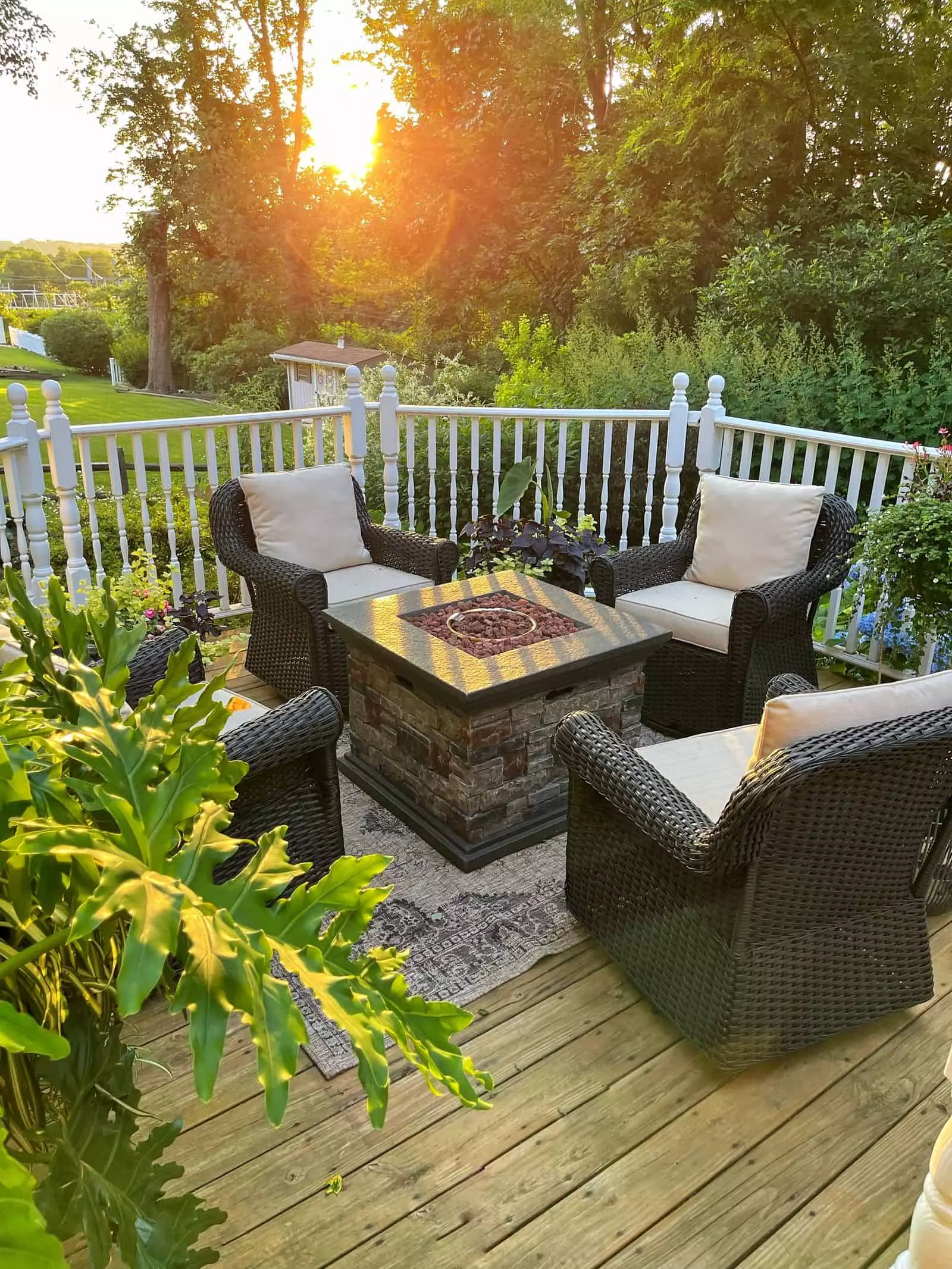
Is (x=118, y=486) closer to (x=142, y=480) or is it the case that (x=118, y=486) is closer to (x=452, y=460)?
(x=142, y=480)

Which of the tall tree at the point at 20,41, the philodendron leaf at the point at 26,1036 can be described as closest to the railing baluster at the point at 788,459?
the philodendron leaf at the point at 26,1036

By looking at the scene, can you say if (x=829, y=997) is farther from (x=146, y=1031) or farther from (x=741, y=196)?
(x=741, y=196)

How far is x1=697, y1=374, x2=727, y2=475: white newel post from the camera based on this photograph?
437cm

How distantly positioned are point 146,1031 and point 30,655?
1281 millimetres

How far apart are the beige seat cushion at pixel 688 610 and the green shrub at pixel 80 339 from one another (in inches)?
960

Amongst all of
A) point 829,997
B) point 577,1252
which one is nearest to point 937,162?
point 829,997

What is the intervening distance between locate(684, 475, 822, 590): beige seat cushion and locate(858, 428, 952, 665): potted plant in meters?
0.24

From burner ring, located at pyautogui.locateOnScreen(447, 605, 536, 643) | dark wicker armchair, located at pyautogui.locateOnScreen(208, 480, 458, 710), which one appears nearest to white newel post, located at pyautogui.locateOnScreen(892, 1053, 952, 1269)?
burner ring, located at pyautogui.locateOnScreen(447, 605, 536, 643)

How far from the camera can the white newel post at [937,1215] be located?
1240mm

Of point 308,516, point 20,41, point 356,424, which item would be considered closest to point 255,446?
point 356,424

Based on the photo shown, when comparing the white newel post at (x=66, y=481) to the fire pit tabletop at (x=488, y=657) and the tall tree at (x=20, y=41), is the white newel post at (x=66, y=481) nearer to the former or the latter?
the fire pit tabletop at (x=488, y=657)

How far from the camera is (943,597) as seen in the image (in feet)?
10.4

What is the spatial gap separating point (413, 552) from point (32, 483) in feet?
5.20

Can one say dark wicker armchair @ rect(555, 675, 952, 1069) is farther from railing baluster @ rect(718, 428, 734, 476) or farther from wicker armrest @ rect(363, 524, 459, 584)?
railing baluster @ rect(718, 428, 734, 476)
